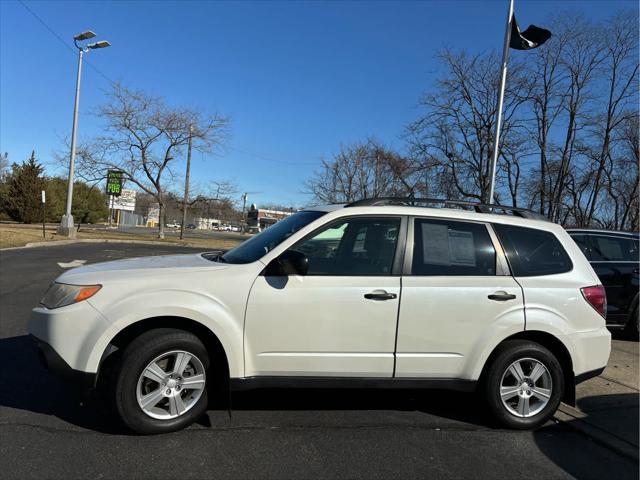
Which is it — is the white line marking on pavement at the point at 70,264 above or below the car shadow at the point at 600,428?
above

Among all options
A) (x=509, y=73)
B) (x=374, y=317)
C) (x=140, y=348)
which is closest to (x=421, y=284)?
(x=374, y=317)

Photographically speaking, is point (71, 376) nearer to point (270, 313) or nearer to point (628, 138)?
point (270, 313)

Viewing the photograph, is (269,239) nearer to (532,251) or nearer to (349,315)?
(349,315)

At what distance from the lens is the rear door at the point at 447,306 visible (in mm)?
3920

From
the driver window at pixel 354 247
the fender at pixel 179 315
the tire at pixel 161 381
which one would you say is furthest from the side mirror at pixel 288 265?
the tire at pixel 161 381

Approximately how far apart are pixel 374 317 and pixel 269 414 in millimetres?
1264

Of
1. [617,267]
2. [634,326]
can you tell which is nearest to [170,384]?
[617,267]

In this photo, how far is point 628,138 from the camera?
94.9 ft

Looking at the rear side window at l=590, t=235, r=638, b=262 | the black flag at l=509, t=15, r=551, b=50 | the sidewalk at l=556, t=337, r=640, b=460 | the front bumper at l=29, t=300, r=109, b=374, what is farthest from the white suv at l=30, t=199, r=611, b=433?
the black flag at l=509, t=15, r=551, b=50

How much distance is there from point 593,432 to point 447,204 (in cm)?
227

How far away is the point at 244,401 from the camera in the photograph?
4.45m

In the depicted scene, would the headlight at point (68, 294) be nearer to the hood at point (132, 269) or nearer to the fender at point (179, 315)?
the hood at point (132, 269)

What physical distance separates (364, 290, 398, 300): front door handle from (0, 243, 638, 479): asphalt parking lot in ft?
3.56

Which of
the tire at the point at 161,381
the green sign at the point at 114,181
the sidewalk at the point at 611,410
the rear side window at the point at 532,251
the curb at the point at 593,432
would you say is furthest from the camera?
the green sign at the point at 114,181
